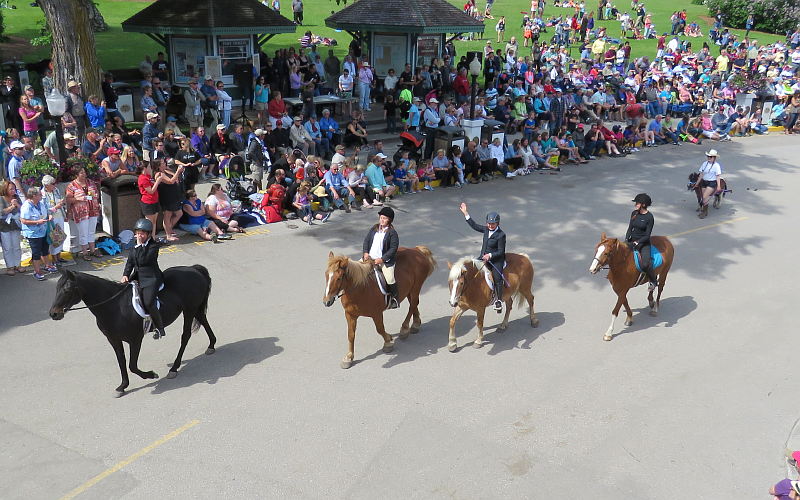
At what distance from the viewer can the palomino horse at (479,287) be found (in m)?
10.4

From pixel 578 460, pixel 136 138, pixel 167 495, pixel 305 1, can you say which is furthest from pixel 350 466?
pixel 305 1

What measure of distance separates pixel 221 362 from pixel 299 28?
33.9 m

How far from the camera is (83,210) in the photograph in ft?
44.7

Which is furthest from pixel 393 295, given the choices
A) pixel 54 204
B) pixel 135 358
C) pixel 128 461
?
pixel 54 204

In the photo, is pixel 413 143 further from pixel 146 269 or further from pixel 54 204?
pixel 146 269

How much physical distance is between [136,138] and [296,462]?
556 inches

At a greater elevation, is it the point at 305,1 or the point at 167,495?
the point at 305,1

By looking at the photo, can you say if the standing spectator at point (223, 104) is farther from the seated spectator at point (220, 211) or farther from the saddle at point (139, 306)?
the saddle at point (139, 306)

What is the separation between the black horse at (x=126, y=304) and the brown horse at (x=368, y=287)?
1819 mm

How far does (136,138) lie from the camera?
19.9 meters

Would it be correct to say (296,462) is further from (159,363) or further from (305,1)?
(305,1)

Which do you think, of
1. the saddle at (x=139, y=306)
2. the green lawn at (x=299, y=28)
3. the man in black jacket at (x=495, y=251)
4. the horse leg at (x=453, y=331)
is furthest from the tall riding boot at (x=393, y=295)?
the green lawn at (x=299, y=28)

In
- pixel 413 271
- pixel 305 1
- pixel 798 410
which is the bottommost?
pixel 798 410

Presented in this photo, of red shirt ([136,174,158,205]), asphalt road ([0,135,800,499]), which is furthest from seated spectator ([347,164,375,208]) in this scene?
red shirt ([136,174,158,205])
